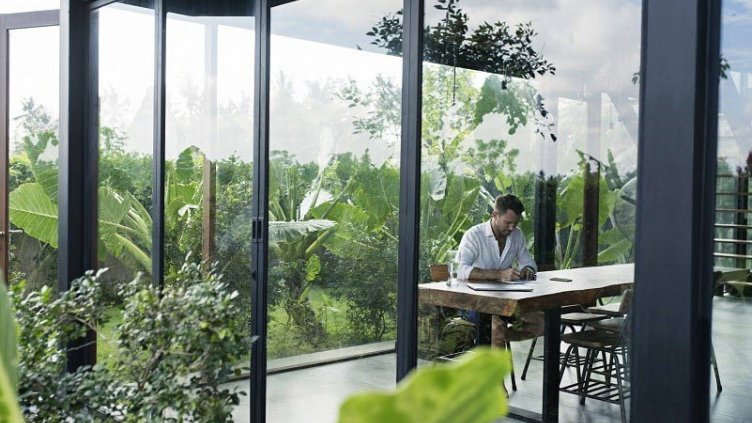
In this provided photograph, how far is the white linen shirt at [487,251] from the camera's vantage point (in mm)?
3148

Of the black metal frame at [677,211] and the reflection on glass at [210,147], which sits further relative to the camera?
the reflection on glass at [210,147]

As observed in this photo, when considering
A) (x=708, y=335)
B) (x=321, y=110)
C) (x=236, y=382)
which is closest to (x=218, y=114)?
(x=321, y=110)

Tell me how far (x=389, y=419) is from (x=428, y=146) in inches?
115

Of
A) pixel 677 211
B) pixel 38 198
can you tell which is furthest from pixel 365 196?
pixel 38 198

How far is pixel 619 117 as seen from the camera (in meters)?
2.78

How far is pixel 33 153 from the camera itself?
6.52 meters

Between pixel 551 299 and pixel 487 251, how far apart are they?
34 cm

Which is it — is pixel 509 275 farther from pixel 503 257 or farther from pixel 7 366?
pixel 7 366

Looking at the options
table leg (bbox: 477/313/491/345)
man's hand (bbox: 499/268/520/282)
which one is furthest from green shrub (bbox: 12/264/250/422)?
man's hand (bbox: 499/268/520/282)

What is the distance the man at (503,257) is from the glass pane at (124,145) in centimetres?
260

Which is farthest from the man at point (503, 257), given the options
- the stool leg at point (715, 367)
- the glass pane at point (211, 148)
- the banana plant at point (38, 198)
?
the banana plant at point (38, 198)

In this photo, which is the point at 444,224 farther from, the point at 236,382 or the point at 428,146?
Result: the point at 236,382

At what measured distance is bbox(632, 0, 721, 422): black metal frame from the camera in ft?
8.07

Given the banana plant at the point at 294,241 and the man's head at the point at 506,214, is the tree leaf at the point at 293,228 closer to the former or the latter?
the banana plant at the point at 294,241
